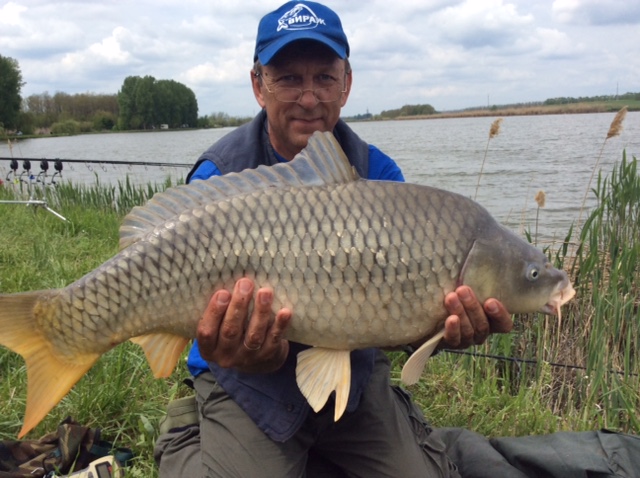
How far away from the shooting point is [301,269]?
3.79 feet

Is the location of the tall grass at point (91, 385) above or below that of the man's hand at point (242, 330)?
below

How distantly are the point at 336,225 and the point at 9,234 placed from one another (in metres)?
3.25

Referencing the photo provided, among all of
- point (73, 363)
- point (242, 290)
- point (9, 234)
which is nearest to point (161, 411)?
point (73, 363)

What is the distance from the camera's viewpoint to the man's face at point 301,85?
62.8 inches

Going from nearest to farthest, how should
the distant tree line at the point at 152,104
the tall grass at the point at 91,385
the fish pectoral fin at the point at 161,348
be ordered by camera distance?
the fish pectoral fin at the point at 161,348
the tall grass at the point at 91,385
the distant tree line at the point at 152,104

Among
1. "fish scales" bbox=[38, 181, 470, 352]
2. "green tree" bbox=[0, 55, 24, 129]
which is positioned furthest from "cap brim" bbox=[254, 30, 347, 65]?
"green tree" bbox=[0, 55, 24, 129]

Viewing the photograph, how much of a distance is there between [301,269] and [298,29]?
736mm

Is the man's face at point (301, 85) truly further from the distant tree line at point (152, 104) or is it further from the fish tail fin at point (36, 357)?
the distant tree line at point (152, 104)

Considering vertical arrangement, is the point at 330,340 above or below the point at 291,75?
below

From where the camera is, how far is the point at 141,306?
1.16 metres

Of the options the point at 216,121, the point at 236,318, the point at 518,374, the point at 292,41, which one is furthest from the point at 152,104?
the point at 236,318

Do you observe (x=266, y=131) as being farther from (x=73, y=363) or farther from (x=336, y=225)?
(x=73, y=363)

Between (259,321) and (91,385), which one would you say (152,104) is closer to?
(91,385)

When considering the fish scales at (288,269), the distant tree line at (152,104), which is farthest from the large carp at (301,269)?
the distant tree line at (152,104)
